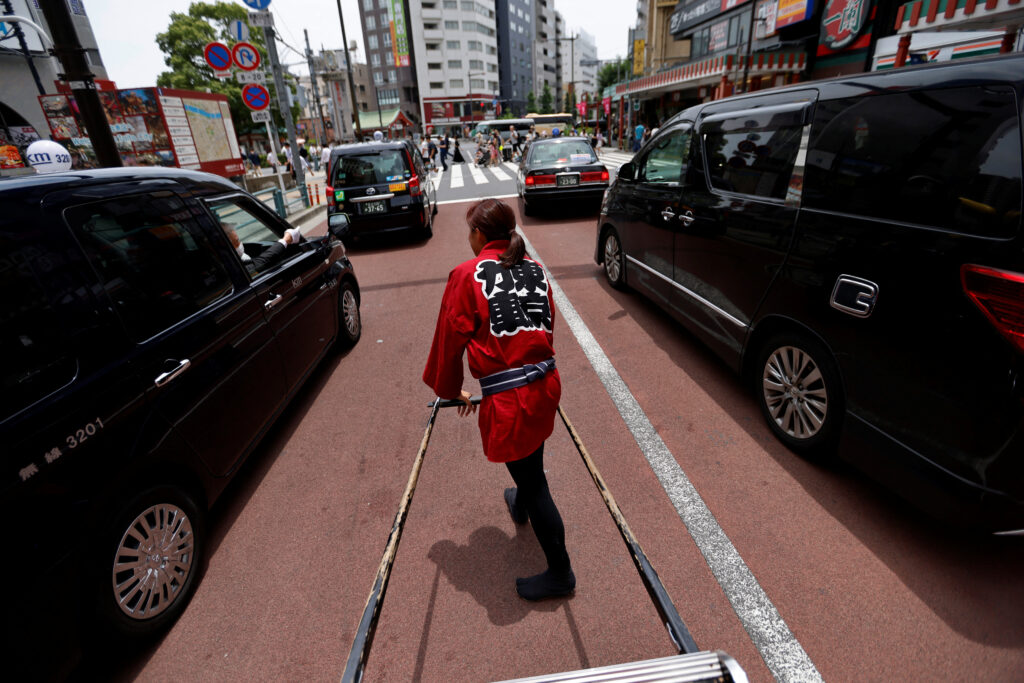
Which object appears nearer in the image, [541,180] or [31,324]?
[31,324]

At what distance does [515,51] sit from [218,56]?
91.5m

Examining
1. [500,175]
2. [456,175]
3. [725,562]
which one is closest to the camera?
[725,562]

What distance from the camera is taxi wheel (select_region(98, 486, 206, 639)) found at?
1962 millimetres

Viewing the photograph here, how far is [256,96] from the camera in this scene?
1227 centimetres

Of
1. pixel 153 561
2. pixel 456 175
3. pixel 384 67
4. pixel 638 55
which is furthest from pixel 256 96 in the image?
pixel 384 67

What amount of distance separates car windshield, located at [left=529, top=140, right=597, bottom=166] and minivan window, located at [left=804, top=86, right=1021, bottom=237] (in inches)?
338

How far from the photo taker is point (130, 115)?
12703 mm

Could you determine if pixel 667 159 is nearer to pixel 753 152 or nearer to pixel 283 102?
Result: pixel 753 152

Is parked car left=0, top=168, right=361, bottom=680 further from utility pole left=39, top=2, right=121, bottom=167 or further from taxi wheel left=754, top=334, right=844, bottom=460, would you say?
utility pole left=39, top=2, right=121, bottom=167

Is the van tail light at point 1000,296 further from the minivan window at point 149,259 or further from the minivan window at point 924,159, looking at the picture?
the minivan window at point 149,259

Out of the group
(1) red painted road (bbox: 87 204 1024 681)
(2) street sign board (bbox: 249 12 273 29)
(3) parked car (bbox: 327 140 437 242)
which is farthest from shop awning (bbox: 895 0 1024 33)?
(2) street sign board (bbox: 249 12 273 29)

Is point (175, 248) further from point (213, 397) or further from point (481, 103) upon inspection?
point (481, 103)

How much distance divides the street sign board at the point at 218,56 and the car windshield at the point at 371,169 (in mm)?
4661

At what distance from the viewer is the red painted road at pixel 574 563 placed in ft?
6.73
